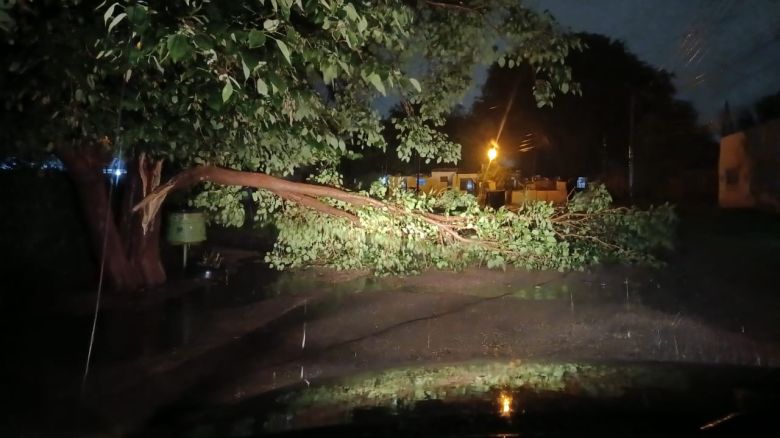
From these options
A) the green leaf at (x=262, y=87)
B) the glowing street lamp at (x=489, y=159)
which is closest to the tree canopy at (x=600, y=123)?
the glowing street lamp at (x=489, y=159)

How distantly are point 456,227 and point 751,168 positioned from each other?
2427 cm

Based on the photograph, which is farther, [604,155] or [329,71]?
[604,155]

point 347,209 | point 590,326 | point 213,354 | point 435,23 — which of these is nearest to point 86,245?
point 347,209

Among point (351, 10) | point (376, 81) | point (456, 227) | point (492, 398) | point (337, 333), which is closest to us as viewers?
point (492, 398)

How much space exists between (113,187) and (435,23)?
19.2 feet

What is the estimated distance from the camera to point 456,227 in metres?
10.8

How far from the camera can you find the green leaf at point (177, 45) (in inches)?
186

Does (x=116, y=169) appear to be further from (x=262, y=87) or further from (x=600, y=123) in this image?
(x=600, y=123)

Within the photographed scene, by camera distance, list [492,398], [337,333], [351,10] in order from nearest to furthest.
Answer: [492,398] → [351,10] → [337,333]

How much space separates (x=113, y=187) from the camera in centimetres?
1228

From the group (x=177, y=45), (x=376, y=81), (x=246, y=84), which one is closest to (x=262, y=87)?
(x=177, y=45)

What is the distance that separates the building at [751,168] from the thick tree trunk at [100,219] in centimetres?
2504

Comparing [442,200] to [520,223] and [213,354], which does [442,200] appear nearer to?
[520,223]

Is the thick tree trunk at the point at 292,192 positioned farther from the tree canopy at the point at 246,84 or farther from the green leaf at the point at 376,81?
the green leaf at the point at 376,81
